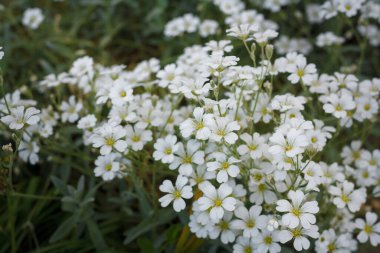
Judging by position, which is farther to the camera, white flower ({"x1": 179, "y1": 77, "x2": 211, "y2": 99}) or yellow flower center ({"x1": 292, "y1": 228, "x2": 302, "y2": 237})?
white flower ({"x1": 179, "y1": 77, "x2": 211, "y2": 99})

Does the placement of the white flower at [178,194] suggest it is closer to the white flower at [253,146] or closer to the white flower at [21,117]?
the white flower at [253,146]

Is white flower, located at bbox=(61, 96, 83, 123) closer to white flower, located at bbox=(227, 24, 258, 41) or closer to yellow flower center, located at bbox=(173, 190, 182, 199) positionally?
yellow flower center, located at bbox=(173, 190, 182, 199)

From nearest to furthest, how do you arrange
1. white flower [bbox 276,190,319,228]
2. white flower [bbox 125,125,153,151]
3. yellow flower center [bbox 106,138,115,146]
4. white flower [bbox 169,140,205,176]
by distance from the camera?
white flower [bbox 276,190,319,228] < white flower [bbox 169,140,205,176] < yellow flower center [bbox 106,138,115,146] < white flower [bbox 125,125,153,151]

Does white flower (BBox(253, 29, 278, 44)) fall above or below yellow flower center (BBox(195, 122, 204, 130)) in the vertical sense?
above

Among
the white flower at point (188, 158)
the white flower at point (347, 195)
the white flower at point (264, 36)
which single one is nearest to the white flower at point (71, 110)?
the white flower at point (188, 158)

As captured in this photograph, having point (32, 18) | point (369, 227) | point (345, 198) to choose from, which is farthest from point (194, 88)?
point (32, 18)

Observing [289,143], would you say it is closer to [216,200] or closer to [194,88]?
[216,200]

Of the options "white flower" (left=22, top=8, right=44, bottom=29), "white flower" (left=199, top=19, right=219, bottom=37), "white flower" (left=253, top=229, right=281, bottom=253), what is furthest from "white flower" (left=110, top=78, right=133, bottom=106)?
"white flower" (left=22, top=8, right=44, bottom=29)

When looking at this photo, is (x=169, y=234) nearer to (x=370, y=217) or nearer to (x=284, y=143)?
(x=284, y=143)
